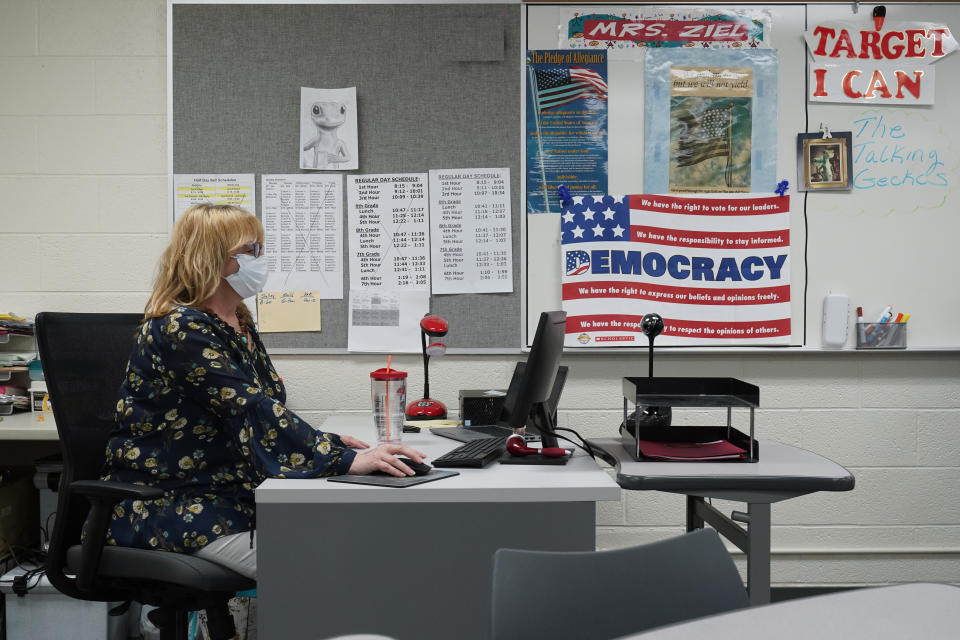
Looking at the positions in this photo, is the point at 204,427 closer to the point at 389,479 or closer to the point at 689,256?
the point at 389,479

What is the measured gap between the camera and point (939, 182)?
8.80 ft

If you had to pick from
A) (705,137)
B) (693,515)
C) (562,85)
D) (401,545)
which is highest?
(562,85)

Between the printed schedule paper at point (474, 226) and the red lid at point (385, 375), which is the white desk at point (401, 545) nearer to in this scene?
the red lid at point (385, 375)

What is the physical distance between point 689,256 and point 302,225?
4.48 feet

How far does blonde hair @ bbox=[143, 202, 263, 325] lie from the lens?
1.70 m

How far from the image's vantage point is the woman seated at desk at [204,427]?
5.02 feet

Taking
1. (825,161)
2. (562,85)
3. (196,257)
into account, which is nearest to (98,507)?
(196,257)

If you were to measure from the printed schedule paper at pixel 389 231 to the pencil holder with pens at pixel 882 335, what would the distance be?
60.3 inches

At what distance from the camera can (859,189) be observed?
2.67 meters

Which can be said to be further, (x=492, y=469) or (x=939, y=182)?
(x=939, y=182)

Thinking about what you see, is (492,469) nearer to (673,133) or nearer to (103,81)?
(673,133)

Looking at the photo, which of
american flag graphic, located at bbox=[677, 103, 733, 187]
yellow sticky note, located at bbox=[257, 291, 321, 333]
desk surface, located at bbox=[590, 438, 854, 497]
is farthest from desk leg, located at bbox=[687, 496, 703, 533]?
yellow sticky note, located at bbox=[257, 291, 321, 333]

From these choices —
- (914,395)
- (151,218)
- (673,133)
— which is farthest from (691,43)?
(151,218)

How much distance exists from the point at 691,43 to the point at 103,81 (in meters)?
2.08
